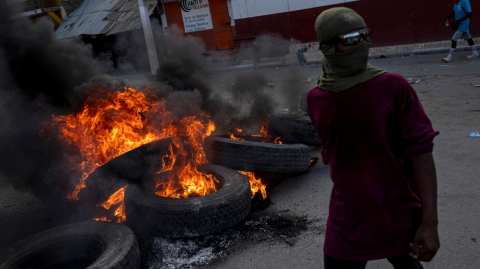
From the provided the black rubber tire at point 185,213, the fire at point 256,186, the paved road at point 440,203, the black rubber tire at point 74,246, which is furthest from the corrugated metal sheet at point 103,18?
the black rubber tire at point 74,246

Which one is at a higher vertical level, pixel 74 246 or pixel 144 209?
pixel 144 209

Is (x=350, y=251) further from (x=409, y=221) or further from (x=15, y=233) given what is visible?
(x=15, y=233)

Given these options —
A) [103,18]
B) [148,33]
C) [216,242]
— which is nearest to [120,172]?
[216,242]

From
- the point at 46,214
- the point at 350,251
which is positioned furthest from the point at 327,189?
the point at 46,214

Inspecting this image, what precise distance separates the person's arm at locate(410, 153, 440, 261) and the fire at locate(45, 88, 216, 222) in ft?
10.1

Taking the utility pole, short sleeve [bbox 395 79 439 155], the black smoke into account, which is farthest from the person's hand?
the utility pole

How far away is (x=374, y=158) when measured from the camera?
1560 millimetres

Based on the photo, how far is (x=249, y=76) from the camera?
8023mm

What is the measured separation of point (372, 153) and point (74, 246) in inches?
113

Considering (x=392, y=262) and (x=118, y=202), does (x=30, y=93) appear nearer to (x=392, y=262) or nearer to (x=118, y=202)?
(x=118, y=202)

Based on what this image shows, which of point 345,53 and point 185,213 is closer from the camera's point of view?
point 345,53

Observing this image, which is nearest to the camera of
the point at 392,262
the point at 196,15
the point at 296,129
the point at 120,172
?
the point at 392,262

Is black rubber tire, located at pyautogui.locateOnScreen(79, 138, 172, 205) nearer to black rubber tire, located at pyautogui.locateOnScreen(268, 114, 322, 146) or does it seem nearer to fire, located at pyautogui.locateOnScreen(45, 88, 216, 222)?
fire, located at pyautogui.locateOnScreen(45, 88, 216, 222)

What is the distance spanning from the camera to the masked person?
4.83 feet
